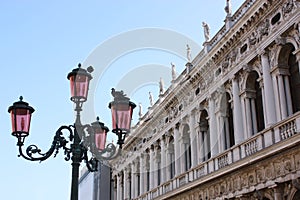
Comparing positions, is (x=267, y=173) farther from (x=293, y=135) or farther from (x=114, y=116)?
(x=114, y=116)

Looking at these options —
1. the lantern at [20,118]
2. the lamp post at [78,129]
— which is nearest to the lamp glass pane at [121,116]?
the lamp post at [78,129]

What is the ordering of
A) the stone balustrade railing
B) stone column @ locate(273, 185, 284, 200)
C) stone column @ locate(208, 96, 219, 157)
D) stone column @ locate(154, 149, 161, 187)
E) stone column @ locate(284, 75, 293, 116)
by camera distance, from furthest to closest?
stone column @ locate(154, 149, 161, 187), stone column @ locate(208, 96, 219, 157), stone column @ locate(284, 75, 293, 116), stone column @ locate(273, 185, 284, 200), the stone balustrade railing

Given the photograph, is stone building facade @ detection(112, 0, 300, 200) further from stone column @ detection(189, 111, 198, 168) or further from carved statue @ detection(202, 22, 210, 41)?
carved statue @ detection(202, 22, 210, 41)

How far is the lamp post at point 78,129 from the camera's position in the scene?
7.32 metres

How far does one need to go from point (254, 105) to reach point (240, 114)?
2.10ft

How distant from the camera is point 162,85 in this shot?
26016mm

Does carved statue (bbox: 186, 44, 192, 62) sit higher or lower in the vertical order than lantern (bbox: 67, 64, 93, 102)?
higher

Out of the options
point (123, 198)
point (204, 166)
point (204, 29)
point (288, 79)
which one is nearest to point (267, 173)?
point (288, 79)

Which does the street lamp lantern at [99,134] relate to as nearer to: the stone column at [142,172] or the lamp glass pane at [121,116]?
the lamp glass pane at [121,116]

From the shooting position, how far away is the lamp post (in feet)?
24.0

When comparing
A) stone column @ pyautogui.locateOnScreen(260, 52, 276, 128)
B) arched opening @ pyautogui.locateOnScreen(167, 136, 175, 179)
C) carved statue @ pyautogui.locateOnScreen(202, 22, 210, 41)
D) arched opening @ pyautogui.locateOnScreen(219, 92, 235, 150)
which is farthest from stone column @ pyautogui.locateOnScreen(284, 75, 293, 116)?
arched opening @ pyautogui.locateOnScreen(167, 136, 175, 179)

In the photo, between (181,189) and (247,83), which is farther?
(181,189)

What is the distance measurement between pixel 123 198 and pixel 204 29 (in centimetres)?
1537

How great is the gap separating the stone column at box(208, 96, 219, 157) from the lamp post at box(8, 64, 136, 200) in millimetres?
10087
